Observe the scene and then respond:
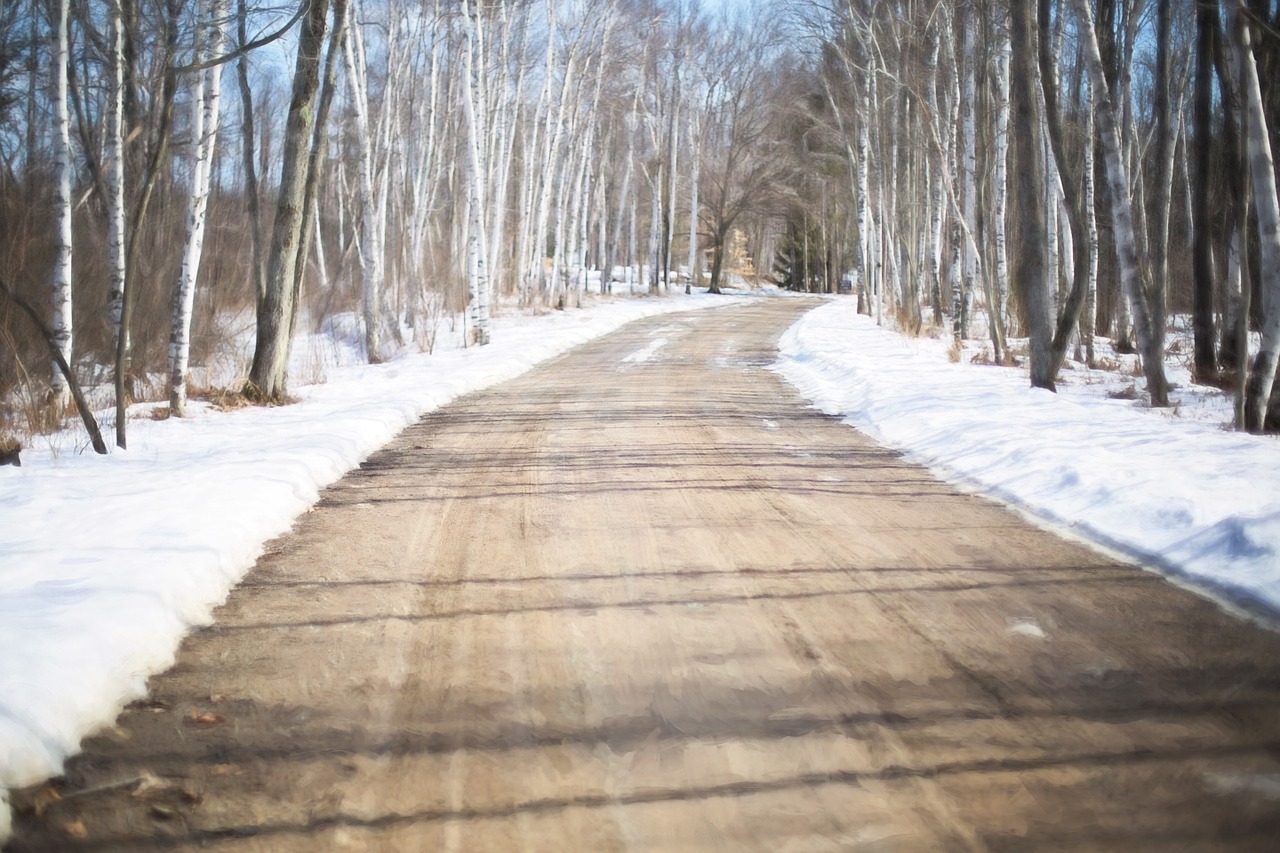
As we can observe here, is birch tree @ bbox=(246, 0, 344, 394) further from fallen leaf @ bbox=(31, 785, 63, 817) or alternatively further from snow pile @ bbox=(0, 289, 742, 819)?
fallen leaf @ bbox=(31, 785, 63, 817)

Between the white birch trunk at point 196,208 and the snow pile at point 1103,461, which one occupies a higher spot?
the white birch trunk at point 196,208

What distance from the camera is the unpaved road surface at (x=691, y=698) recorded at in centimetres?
261

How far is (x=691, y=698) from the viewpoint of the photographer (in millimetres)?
3371

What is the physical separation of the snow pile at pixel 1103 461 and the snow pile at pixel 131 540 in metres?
4.78

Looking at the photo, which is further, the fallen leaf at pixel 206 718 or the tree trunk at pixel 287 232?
the tree trunk at pixel 287 232

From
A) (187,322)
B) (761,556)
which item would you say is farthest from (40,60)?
(761,556)

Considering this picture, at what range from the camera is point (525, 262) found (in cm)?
3186

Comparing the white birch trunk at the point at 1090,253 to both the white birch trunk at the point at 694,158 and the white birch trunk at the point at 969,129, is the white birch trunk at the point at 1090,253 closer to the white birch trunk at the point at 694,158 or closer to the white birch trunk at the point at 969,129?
the white birch trunk at the point at 969,129

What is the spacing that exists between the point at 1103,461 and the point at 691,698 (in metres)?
4.86

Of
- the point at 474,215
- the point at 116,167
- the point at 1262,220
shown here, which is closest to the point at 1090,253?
the point at 1262,220

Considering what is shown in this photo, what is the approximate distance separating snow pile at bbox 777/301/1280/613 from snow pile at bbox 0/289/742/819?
188 inches

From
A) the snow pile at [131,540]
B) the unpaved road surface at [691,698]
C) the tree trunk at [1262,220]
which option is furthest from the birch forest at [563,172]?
the unpaved road surface at [691,698]

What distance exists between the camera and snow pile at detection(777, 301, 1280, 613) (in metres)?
4.96

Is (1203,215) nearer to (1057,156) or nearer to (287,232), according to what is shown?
(1057,156)
